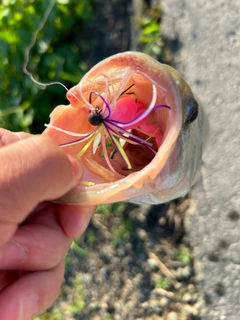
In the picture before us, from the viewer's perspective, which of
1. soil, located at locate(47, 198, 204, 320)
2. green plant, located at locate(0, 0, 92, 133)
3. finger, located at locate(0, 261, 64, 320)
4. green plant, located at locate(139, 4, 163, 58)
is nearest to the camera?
finger, located at locate(0, 261, 64, 320)

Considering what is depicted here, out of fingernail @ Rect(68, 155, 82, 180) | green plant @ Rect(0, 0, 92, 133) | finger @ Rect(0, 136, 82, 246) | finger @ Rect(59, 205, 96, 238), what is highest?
finger @ Rect(0, 136, 82, 246)

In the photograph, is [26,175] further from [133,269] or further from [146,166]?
[133,269]

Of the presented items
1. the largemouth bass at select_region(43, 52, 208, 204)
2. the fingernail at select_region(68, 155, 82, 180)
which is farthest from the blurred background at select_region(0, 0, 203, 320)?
the fingernail at select_region(68, 155, 82, 180)

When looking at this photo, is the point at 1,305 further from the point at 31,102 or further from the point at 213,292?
the point at 31,102

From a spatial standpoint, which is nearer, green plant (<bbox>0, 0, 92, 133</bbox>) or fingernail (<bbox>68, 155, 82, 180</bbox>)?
fingernail (<bbox>68, 155, 82, 180</bbox>)

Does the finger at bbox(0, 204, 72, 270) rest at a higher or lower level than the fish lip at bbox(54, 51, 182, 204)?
lower

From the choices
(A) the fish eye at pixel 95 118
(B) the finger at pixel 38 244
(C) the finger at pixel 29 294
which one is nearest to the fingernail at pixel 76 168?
(A) the fish eye at pixel 95 118

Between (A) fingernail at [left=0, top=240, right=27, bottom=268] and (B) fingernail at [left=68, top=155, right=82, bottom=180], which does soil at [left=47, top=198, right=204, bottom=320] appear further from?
(B) fingernail at [left=68, top=155, right=82, bottom=180]

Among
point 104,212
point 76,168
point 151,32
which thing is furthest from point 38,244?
point 151,32

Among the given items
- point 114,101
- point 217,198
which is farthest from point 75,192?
point 217,198
